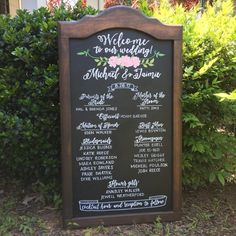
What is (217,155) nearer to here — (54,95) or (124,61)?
(124,61)

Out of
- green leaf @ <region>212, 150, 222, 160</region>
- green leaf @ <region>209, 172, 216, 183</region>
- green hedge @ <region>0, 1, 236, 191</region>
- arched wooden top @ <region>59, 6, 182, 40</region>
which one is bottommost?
green leaf @ <region>209, 172, 216, 183</region>

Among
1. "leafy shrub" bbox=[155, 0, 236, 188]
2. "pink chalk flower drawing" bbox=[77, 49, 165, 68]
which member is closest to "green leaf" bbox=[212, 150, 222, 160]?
"leafy shrub" bbox=[155, 0, 236, 188]

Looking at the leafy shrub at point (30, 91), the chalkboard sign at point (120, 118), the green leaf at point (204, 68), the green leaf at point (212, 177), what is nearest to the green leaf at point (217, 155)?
the green leaf at point (212, 177)

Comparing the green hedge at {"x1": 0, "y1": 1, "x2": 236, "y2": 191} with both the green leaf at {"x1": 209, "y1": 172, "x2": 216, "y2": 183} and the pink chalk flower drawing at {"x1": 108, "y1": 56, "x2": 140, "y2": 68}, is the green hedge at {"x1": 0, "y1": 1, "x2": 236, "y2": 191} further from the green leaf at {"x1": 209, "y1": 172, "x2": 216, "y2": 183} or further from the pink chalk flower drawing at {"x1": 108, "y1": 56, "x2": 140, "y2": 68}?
the pink chalk flower drawing at {"x1": 108, "y1": 56, "x2": 140, "y2": 68}

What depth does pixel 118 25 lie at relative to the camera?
3.46 meters

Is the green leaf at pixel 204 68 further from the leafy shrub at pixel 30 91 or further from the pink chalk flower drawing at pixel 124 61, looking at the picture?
the leafy shrub at pixel 30 91

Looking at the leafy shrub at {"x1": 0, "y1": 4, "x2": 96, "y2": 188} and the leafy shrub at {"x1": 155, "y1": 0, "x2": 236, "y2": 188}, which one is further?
the leafy shrub at {"x1": 155, "y1": 0, "x2": 236, "y2": 188}

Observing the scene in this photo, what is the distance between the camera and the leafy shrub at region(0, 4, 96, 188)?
3.59 m

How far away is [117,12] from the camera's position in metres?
3.45

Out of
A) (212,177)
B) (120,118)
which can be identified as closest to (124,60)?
(120,118)

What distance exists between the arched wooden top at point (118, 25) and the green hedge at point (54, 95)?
12.3 inches

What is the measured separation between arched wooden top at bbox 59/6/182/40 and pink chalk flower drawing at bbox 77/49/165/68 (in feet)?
0.46

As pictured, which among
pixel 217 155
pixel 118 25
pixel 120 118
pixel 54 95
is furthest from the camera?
pixel 217 155

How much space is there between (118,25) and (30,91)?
863mm
